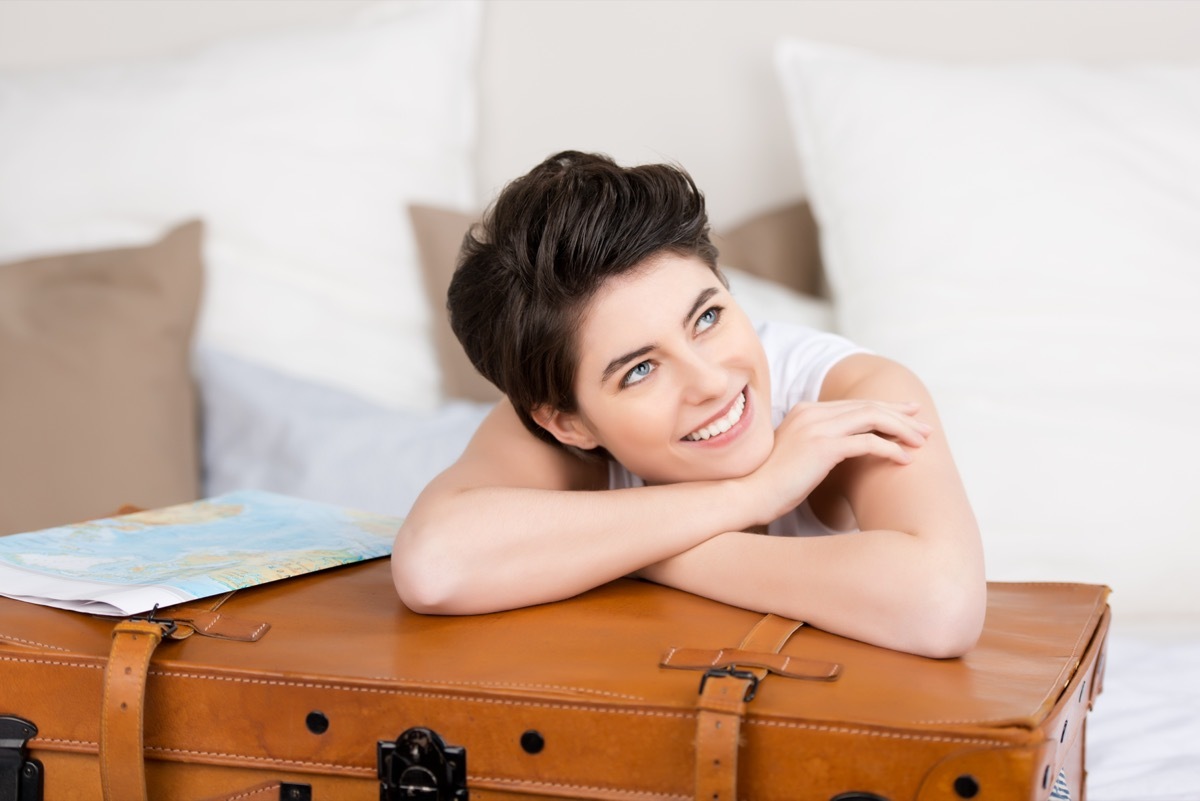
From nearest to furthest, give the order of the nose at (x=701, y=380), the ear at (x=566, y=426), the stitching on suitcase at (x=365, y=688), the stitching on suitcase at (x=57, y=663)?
the stitching on suitcase at (x=365, y=688)
the stitching on suitcase at (x=57, y=663)
the nose at (x=701, y=380)
the ear at (x=566, y=426)

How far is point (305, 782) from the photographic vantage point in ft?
3.74

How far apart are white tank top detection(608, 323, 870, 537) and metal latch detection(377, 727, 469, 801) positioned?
1.84 ft

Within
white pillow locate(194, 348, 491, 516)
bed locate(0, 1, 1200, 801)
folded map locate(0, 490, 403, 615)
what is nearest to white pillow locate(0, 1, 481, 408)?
bed locate(0, 1, 1200, 801)

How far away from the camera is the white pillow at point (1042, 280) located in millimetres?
1816

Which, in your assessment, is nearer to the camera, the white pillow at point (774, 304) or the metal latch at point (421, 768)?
the metal latch at point (421, 768)

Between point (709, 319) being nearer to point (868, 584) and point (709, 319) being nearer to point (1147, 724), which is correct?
point (868, 584)

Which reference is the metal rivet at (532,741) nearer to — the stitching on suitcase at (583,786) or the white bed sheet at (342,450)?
the stitching on suitcase at (583,786)

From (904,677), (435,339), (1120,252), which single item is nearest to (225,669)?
(904,677)

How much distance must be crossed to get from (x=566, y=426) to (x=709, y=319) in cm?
21

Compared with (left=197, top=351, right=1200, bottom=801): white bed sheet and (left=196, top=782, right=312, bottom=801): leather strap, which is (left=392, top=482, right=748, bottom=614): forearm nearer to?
(left=196, top=782, right=312, bottom=801): leather strap

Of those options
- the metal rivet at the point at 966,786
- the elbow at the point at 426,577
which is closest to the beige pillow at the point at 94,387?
the elbow at the point at 426,577

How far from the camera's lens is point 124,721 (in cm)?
113

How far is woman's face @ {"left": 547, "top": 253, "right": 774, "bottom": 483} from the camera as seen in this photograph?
1286mm

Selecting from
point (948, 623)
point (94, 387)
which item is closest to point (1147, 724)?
point (948, 623)
